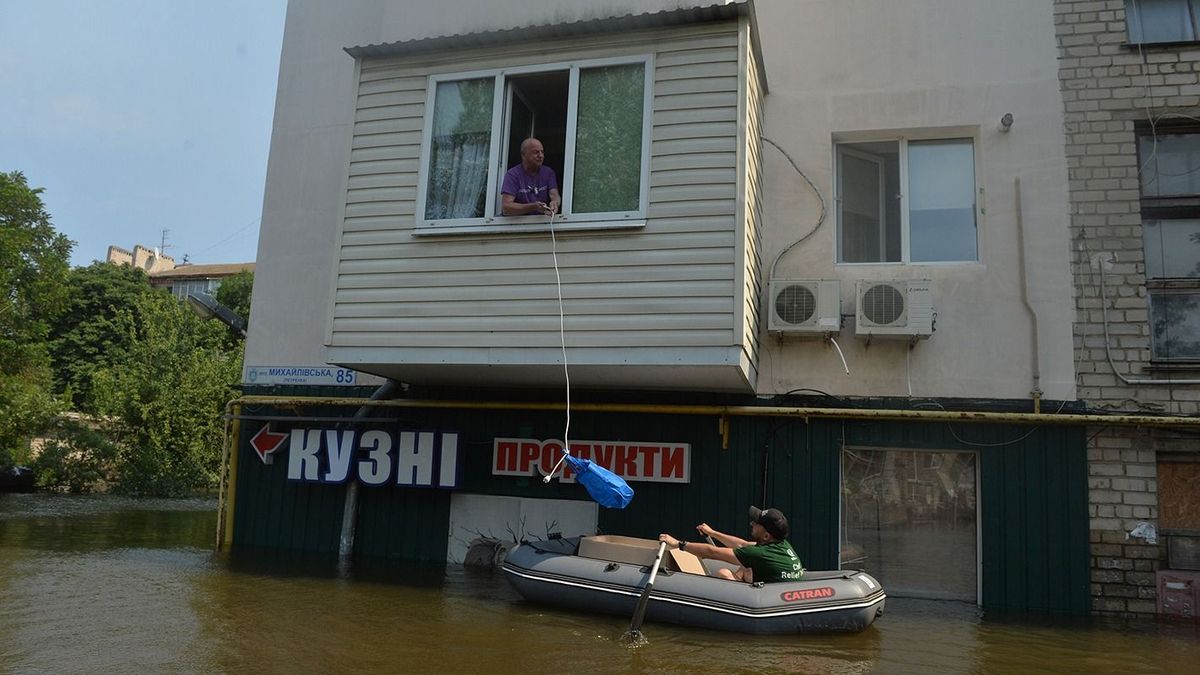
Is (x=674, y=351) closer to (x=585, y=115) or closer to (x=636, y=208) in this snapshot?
(x=636, y=208)

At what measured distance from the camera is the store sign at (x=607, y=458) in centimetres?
925

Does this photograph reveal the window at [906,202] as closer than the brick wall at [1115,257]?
No

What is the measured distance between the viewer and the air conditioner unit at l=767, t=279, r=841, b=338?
8.87 metres

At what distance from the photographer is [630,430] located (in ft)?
31.0

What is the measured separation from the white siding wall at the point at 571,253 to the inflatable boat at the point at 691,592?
1.77 metres

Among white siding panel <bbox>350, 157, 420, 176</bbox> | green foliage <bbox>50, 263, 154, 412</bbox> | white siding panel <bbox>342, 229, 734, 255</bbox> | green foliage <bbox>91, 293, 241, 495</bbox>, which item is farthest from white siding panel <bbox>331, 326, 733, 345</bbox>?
green foliage <bbox>50, 263, 154, 412</bbox>

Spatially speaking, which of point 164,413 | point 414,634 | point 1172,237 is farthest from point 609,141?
point 164,413

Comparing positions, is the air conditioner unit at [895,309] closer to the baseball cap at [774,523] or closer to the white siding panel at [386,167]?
the baseball cap at [774,523]

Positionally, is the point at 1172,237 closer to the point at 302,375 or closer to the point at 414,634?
the point at 414,634

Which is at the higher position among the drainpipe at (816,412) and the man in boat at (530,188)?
the man in boat at (530,188)

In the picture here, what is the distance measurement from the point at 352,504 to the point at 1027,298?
7510 millimetres

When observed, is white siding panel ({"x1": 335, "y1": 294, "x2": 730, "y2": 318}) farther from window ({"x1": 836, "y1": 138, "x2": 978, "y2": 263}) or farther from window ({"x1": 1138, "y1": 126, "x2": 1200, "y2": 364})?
window ({"x1": 1138, "y1": 126, "x2": 1200, "y2": 364})

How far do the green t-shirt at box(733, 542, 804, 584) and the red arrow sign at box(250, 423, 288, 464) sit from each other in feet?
19.6

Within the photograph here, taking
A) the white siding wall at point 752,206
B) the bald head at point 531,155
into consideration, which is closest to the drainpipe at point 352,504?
the bald head at point 531,155
